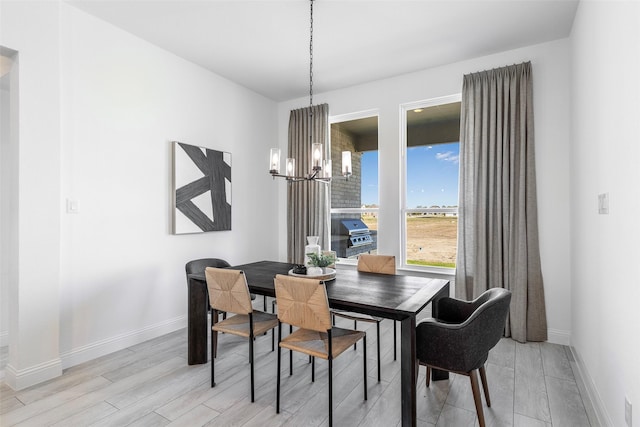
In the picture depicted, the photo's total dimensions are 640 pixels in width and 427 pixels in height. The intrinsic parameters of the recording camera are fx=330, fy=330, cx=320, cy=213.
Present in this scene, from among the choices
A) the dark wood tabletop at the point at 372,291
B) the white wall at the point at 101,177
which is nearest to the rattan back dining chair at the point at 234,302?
the dark wood tabletop at the point at 372,291

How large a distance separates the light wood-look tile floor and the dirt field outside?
3.98 feet

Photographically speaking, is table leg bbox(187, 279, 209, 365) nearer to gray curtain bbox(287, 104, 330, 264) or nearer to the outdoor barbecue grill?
gray curtain bbox(287, 104, 330, 264)

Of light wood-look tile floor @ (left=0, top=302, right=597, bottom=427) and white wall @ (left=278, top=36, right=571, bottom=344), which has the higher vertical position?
white wall @ (left=278, top=36, right=571, bottom=344)

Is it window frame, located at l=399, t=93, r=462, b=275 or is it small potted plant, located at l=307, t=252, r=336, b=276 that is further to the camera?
window frame, located at l=399, t=93, r=462, b=275

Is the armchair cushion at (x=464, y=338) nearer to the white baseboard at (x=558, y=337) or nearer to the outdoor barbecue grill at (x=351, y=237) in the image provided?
the white baseboard at (x=558, y=337)

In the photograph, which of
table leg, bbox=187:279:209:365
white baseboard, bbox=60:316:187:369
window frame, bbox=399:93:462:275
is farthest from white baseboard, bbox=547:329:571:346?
white baseboard, bbox=60:316:187:369

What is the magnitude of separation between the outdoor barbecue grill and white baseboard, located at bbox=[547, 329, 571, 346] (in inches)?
80.6

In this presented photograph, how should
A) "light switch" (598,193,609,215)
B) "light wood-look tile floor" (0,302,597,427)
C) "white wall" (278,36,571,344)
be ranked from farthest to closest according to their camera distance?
"white wall" (278,36,571,344), "light wood-look tile floor" (0,302,597,427), "light switch" (598,193,609,215)

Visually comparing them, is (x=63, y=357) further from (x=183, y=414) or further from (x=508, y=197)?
(x=508, y=197)

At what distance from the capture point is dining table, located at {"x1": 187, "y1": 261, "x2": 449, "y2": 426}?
1785mm

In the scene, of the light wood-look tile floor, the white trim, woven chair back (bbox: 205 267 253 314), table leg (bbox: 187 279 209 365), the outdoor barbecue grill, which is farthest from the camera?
the outdoor barbecue grill

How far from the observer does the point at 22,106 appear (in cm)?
240

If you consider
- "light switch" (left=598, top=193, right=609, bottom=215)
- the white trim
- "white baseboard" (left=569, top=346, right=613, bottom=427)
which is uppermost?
the white trim

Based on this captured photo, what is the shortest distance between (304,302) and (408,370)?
2.22 ft
